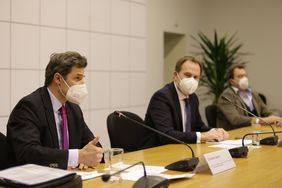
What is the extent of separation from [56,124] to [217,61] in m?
4.52

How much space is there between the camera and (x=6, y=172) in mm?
1581

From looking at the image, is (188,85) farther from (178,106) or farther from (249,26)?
(249,26)

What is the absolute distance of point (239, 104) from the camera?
4.66m

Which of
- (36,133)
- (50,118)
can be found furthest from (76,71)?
(36,133)

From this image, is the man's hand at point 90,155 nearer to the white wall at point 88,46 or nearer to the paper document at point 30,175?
the paper document at point 30,175

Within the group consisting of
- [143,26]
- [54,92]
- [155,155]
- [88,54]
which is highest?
[143,26]

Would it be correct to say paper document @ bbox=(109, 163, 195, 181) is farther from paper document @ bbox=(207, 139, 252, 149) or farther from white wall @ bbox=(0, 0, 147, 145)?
white wall @ bbox=(0, 0, 147, 145)

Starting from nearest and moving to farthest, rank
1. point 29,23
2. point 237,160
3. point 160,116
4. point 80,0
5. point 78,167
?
point 78,167 < point 237,160 < point 160,116 < point 29,23 < point 80,0

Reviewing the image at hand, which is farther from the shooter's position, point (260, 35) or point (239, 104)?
point (260, 35)

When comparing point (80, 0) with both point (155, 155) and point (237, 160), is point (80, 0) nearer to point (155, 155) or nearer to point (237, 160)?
point (155, 155)

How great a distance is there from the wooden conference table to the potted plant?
3669 mm

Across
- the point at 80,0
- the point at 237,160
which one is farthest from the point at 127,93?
the point at 237,160

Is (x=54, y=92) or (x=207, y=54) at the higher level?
(x=207, y=54)

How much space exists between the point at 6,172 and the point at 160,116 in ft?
6.05
